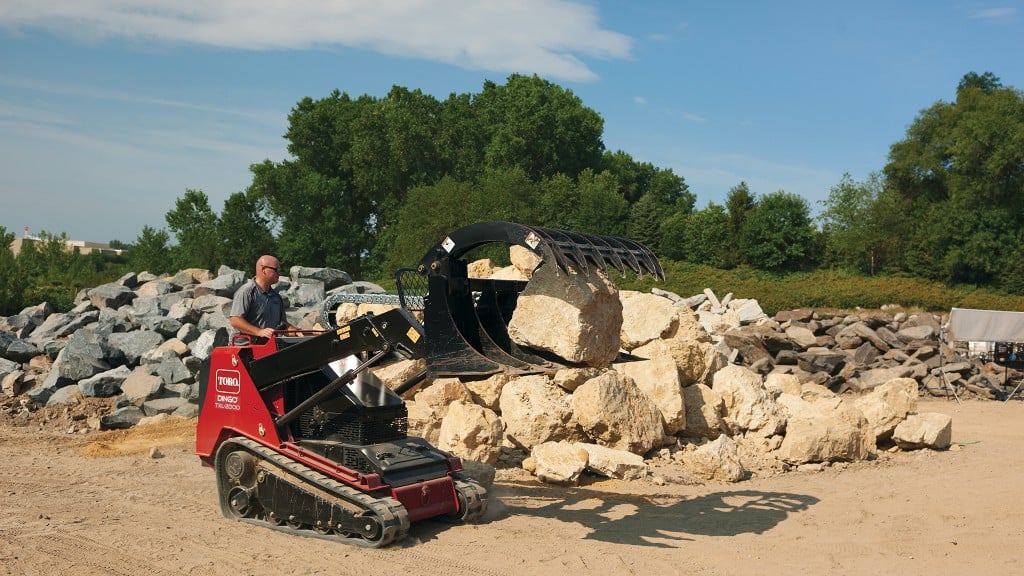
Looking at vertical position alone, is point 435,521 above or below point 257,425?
below

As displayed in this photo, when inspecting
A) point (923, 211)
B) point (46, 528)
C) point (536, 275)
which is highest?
point (923, 211)

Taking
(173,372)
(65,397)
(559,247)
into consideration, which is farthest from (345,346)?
(65,397)

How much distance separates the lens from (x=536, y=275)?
22.9ft

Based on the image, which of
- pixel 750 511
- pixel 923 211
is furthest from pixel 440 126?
pixel 750 511

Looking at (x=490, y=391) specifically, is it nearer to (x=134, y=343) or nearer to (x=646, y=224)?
(x=134, y=343)

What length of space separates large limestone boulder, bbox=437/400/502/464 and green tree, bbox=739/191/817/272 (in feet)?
101

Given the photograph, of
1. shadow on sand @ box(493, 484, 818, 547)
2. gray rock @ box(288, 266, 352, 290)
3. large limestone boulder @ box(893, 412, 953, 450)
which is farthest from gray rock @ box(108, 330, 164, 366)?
large limestone boulder @ box(893, 412, 953, 450)

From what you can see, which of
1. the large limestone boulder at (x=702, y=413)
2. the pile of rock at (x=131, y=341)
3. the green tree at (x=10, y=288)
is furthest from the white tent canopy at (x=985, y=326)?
the green tree at (x=10, y=288)

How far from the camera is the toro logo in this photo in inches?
291

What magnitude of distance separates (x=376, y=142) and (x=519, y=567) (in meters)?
41.1

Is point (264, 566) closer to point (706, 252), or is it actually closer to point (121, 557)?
point (121, 557)

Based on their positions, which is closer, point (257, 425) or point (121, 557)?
→ point (121, 557)

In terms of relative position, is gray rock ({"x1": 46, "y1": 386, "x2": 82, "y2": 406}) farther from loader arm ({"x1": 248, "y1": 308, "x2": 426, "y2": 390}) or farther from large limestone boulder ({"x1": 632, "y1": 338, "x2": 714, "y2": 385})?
large limestone boulder ({"x1": 632, "y1": 338, "x2": 714, "y2": 385})

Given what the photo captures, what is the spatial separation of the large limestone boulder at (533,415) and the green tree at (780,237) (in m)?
30.2
